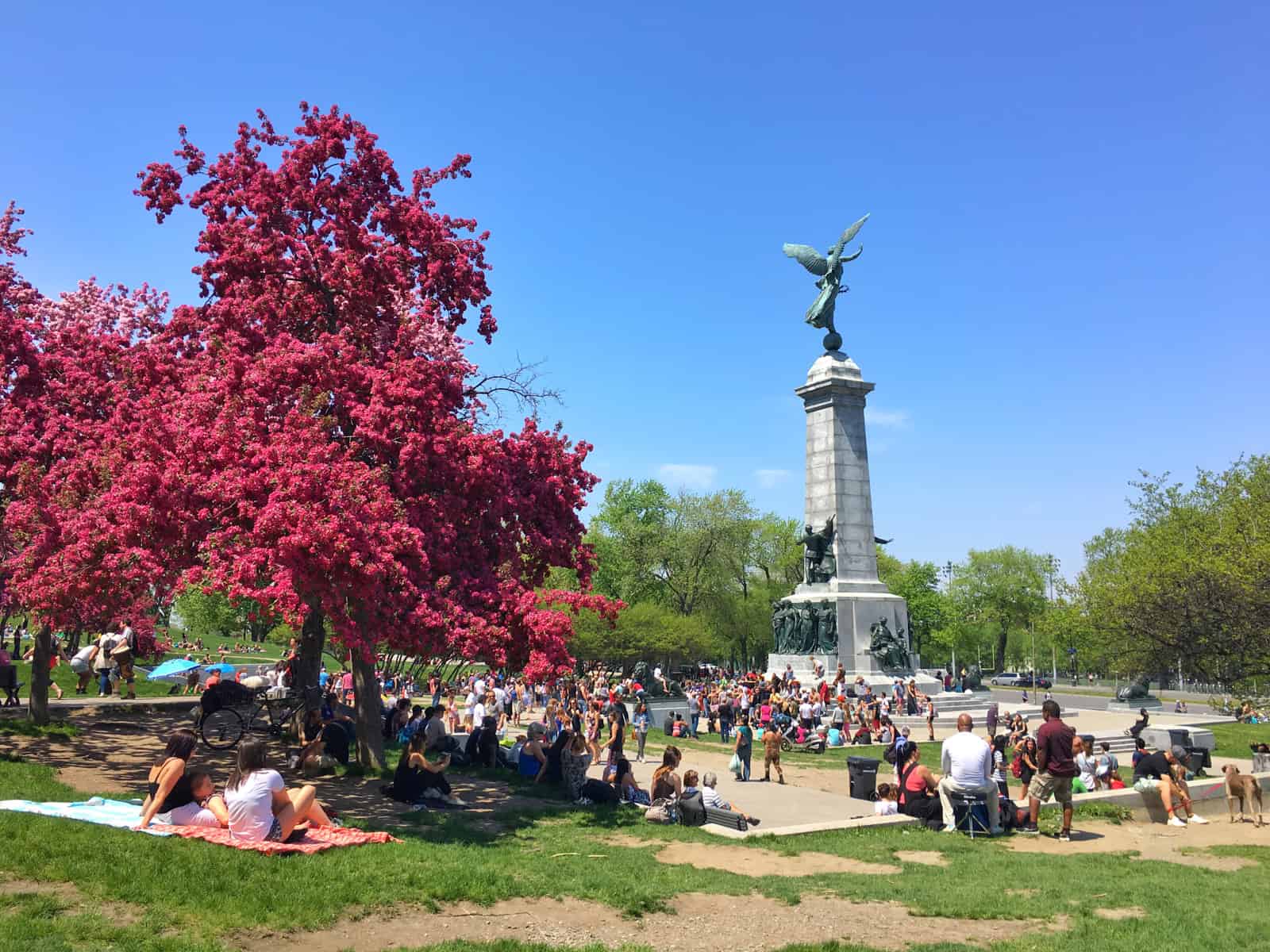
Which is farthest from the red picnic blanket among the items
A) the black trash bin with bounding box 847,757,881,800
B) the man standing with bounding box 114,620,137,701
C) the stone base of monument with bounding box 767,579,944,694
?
the stone base of monument with bounding box 767,579,944,694

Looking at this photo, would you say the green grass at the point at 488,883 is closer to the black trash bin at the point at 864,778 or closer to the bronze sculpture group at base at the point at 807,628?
the black trash bin at the point at 864,778

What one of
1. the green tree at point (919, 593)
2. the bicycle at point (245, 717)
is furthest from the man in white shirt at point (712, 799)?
the green tree at point (919, 593)

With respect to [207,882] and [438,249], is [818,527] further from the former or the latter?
[207,882]

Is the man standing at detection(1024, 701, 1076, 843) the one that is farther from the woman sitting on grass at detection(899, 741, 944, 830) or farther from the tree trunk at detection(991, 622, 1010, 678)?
the tree trunk at detection(991, 622, 1010, 678)

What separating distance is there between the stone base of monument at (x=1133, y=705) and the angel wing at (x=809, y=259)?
73.7 feet

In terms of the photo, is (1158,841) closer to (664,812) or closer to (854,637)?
(664,812)

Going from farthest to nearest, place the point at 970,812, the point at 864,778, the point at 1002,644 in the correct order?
1. the point at 1002,644
2. the point at 864,778
3. the point at 970,812

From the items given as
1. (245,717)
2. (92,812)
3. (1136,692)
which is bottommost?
(92,812)

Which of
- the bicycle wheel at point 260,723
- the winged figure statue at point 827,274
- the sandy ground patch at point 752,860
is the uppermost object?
the winged figure statue at point 827,274

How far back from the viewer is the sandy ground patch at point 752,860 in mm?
10930

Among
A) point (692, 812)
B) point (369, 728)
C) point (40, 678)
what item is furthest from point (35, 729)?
point (692, 812)

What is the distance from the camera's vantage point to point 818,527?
3806 centimetres

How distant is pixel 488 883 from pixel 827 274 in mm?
35634

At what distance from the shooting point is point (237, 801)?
9.22 meters
